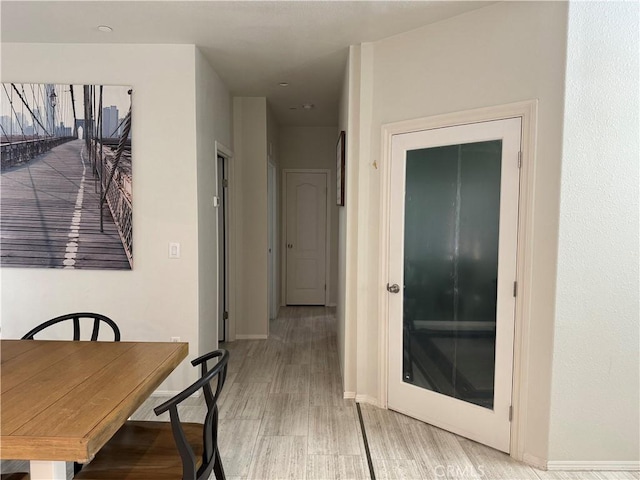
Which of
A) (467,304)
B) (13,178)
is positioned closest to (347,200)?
(467,304)

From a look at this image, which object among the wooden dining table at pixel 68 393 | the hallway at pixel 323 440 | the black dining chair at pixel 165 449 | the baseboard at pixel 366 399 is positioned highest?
the wooden dining table at pixel 68 393

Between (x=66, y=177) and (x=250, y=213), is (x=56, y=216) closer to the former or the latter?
(x=66, y=177)

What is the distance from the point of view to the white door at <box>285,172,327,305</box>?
6.15 metres

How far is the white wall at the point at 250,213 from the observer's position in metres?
4.46

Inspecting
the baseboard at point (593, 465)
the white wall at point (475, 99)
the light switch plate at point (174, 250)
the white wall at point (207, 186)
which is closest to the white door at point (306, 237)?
the white wall at point (207, 186)

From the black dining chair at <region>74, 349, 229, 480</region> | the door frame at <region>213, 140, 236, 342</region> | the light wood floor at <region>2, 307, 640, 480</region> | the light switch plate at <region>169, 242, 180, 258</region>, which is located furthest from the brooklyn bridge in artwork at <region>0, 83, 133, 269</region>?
the black dining chair at <region>74, 349, 229, 480</region>

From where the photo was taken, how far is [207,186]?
331cm

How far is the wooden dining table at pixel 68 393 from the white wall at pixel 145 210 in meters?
0.96

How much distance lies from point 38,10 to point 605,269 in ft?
11.5

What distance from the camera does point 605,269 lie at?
2.17 meters

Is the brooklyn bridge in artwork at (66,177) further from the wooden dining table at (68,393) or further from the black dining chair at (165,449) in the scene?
the black dining chair at (165,449)

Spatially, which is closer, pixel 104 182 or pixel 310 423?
pixel 310 423

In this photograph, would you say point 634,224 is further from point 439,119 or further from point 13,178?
point 13,178

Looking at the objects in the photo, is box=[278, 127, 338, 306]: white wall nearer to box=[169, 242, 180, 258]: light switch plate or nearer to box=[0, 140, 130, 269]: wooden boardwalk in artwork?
box=[169, 242, 180, 258]: light switch plate
